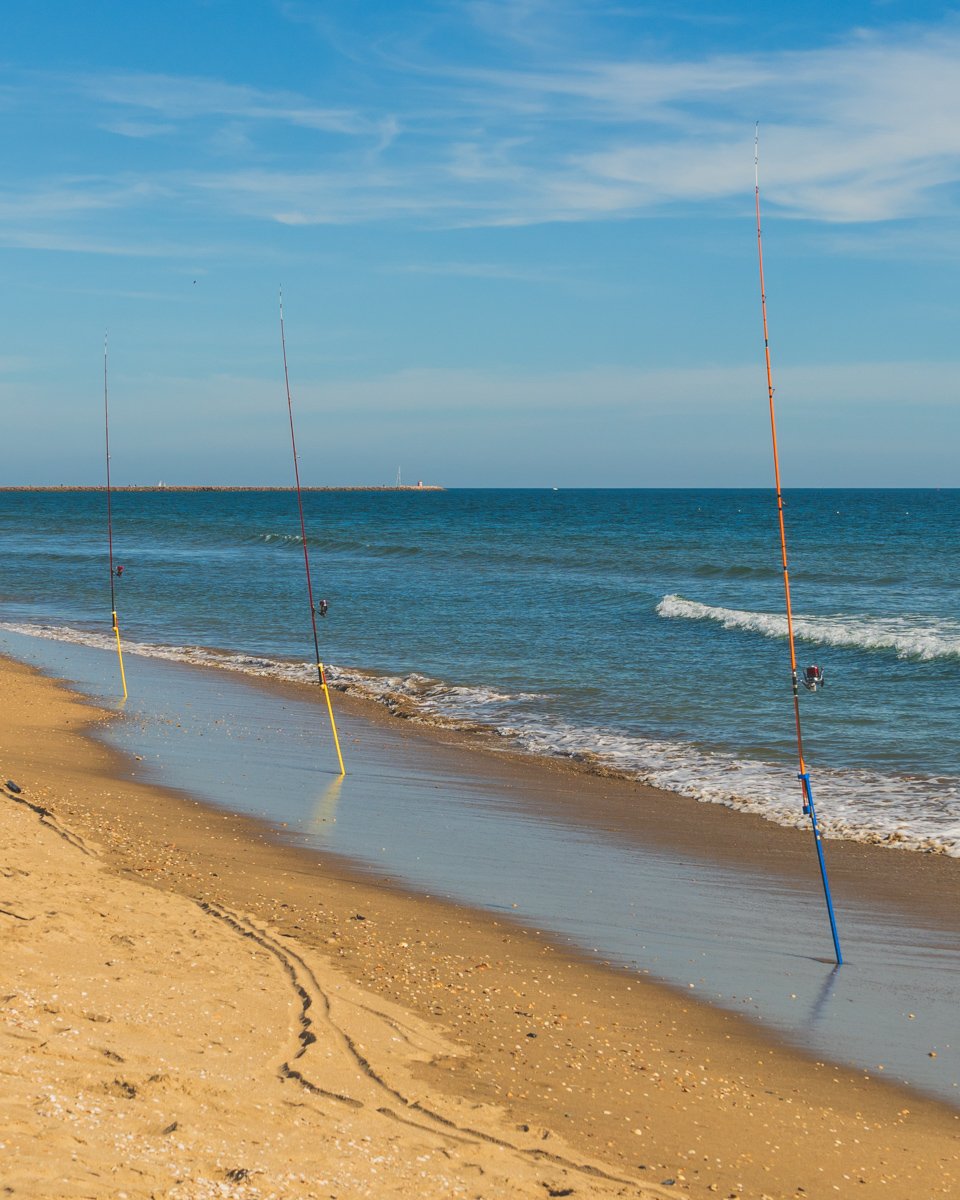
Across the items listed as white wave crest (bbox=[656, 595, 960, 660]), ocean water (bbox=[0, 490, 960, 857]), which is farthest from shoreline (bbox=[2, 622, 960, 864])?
white wave crest (bbox=[656, 595, 960, 660])

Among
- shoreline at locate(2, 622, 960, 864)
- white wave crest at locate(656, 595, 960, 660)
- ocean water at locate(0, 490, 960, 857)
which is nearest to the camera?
shoreline at locate(2, 622, 960, 864)

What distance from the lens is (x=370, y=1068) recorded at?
15.7 ft

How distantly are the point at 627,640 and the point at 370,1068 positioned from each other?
17.8 metres

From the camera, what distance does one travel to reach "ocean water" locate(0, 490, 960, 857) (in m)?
12.5

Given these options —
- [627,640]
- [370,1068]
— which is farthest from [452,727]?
[370,1068]

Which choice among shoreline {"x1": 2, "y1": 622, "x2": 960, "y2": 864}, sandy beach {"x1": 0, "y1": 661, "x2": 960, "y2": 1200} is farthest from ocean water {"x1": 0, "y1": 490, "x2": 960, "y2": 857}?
sandy beach {"x1": 0, "y1": 661, "x2": 960, "y2": 1200}

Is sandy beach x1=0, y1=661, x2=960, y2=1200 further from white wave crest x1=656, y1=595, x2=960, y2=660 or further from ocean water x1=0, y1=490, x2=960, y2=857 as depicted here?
white wave crest x1=656, y1=595, x2=960, y2=660

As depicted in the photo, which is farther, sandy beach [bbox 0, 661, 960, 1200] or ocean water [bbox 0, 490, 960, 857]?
ocean water [bbox 0, 490, 960, 857]

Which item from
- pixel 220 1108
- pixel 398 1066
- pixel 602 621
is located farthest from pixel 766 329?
pixel 602 621

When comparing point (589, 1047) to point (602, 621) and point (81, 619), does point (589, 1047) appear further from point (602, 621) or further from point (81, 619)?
point (81, 619)

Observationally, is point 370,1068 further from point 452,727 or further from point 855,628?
point 855,628

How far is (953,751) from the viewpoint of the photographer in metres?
12.8

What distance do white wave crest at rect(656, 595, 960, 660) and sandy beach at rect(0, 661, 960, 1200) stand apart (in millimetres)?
15036

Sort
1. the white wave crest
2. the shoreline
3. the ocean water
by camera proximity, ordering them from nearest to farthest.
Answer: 1. the shoreline
2. the ocean water
3. the white wave crest
